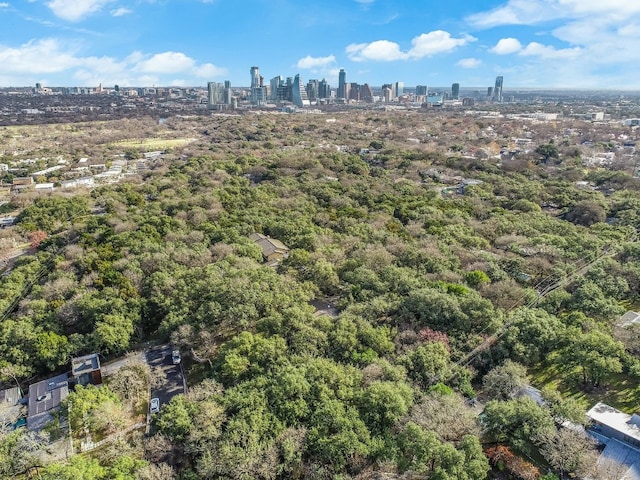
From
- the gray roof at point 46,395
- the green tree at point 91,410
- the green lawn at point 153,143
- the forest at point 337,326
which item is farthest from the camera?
the green lawn at point 153,143

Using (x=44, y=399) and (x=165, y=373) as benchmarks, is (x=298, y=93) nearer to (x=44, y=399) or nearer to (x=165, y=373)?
(x=165, y=373)

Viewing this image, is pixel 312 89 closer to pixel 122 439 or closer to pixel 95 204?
pixel 95 204

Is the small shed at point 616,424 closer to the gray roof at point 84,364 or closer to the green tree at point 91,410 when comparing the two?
the green tree at point 91,410

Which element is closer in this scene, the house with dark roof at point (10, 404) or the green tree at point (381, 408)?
the green tree at point (381, 408)

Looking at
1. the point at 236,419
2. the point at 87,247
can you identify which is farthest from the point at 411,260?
the point at 87,247

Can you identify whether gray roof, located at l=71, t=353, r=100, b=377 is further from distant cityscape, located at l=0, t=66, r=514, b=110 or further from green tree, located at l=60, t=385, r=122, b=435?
distant cityscape, located at l=0, t=66, r=514, b=110

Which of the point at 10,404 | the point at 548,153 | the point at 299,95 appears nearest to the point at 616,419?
the point at 10,404

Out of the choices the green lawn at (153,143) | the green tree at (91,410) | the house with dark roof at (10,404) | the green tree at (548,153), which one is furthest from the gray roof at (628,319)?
the green lawn at (153,143)

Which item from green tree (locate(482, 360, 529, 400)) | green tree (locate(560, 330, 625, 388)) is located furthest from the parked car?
green tree (locate(560, 330, 625, 388))
